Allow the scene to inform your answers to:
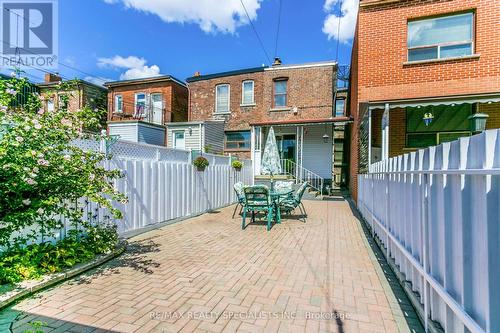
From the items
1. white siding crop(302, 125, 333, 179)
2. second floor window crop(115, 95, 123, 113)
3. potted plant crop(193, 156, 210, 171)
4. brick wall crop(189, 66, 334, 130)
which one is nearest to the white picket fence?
potted plant crop(193, 156, 210, 171)

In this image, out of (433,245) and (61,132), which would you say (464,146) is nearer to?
(433,245)

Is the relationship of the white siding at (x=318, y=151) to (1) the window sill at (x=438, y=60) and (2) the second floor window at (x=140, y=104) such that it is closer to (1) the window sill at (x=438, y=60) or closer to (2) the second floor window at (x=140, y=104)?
(1) the window sill at (x=438, y=60)

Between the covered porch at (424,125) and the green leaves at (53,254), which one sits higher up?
the covered porch at (424,125)

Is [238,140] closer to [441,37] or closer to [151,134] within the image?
[151,134]

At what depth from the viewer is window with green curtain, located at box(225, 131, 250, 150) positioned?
59.3 ft

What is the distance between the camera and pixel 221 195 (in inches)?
413

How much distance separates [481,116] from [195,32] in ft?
45.2

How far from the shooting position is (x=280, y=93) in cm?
1694

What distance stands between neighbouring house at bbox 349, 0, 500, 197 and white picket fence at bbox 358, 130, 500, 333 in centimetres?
581

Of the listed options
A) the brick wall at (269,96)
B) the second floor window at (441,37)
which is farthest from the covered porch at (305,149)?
the second floor window at (441,37)

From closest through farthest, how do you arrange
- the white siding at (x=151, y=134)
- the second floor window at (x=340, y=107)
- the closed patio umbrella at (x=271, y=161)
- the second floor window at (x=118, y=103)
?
the closed patio umbrella at (x=271, y=161), the white siding at (x=151, y=134), the second floor window at (x=118, y=103), the second floor window at (x=340, y=107)

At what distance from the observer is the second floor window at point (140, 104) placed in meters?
20.2

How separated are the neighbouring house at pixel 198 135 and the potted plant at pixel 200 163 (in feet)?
25.8

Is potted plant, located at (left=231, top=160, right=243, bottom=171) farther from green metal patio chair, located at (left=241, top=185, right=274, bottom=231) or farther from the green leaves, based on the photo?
the green leaves
